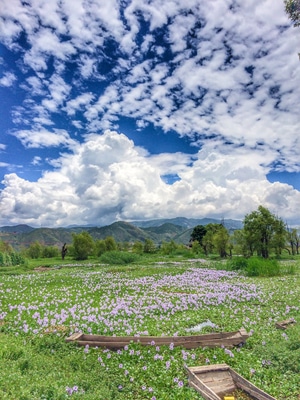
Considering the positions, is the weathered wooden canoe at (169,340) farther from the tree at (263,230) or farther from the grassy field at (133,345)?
the tree at (263,230)

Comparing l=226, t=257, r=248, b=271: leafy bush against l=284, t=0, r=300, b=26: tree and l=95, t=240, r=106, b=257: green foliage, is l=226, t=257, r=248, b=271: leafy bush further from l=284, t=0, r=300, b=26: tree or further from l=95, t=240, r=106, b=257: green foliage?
l=95, t=240, r=106, b=257: green foliage

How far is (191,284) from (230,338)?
44.1 feet

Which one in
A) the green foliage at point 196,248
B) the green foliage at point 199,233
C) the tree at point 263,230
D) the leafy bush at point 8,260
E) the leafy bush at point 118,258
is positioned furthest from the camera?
the green foliage at point 199,233

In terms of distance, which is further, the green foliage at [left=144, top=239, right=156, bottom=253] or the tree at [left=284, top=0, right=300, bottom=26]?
the green foliage at [left=144, top=239, right=156, bottom=253]

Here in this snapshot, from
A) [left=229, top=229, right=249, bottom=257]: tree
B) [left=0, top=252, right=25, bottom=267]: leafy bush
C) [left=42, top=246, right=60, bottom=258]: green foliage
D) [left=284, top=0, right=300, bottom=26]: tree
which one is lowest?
[left=42, top=246, right=60, bottom=258]: green foliage

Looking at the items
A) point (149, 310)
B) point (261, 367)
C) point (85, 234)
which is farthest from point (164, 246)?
point (261, 367)

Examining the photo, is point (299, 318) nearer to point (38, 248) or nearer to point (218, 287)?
point (218, 287)

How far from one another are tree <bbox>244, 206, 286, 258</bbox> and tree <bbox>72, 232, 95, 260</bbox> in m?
33.0

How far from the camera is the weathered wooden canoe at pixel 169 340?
9445 millimetres

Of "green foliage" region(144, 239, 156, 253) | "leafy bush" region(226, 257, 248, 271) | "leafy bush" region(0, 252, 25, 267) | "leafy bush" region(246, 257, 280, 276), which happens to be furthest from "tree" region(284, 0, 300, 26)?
"green foliage" region(144, 239, 156, 253)

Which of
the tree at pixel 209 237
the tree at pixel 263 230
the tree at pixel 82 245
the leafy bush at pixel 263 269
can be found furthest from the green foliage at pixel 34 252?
the leafy bush at pixel 263 269

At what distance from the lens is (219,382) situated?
7340mm

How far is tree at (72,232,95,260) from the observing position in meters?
Result: 62.4

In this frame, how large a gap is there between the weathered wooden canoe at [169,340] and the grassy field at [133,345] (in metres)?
0.21
